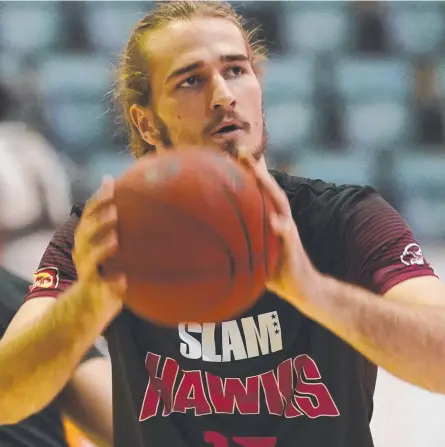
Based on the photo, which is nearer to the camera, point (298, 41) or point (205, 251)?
point (205, 251)

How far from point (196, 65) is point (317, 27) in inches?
49.0

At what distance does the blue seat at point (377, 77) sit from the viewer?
2.23 metres

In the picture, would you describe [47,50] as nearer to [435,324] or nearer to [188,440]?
[188,440]

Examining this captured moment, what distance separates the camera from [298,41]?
2.25 meters

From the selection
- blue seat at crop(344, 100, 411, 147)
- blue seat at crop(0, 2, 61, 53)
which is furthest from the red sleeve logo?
blue seat at crop(344, 100, 411, 147)

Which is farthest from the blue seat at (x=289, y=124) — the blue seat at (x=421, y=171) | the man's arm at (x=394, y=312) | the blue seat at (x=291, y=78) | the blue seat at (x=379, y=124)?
the man's arm at (x=394, y=312)

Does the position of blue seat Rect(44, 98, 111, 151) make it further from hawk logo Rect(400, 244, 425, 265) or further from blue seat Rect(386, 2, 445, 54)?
hawk logo Rect(400, 244, 425, 265)

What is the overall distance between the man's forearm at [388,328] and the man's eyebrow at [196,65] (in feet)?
1.49

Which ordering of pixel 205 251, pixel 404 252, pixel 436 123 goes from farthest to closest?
1. pixel 436 123
2. pixel 404 252
3. pixel 205 251

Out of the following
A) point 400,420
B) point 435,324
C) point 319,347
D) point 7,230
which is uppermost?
point 435,324

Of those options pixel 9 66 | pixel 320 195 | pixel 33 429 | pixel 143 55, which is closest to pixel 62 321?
pixel 320 195

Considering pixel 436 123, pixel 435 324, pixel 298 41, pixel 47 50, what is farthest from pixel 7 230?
pixel 435 324

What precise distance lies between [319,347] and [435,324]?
0.24 meters

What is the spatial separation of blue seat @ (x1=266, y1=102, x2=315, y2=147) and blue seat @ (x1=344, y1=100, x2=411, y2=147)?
0.48 ft
